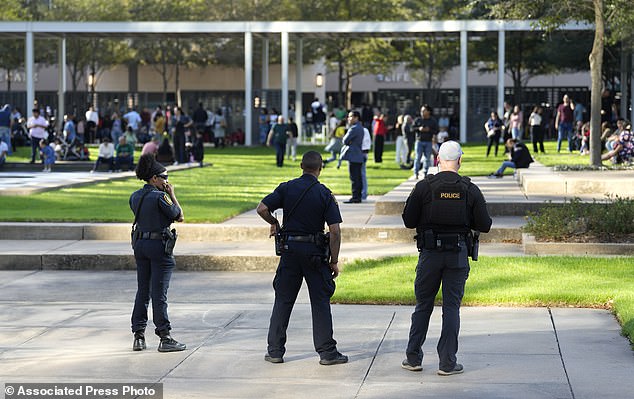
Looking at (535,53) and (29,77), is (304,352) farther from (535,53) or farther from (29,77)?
(535,53)

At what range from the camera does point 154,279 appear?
9.80 meters

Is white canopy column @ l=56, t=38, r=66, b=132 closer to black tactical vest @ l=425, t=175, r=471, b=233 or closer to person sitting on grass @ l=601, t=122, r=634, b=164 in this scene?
person sitting on grass @ l=601, t=122, r=634, b=164

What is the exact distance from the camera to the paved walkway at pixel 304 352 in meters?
8.48

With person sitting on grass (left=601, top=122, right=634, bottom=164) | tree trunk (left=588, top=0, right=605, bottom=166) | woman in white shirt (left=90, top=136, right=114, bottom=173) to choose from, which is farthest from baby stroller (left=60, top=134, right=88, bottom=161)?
tree trunk (left=588, top=0, right=605, bottom=166)

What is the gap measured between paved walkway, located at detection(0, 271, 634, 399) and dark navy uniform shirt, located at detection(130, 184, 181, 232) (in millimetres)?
1063

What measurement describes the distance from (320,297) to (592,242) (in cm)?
679

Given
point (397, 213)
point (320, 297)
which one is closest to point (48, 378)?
point (320, 297)

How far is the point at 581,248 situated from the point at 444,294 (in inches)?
253

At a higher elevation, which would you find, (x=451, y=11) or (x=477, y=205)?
(x=451, y=11)

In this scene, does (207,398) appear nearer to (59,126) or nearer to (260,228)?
(260,228)

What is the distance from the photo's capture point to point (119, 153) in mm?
33969

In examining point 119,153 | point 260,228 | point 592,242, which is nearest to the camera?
point 592,242

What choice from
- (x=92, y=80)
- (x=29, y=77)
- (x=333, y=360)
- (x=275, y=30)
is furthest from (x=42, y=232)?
(x=92, y=80)

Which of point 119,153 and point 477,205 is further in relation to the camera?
point 119,153
